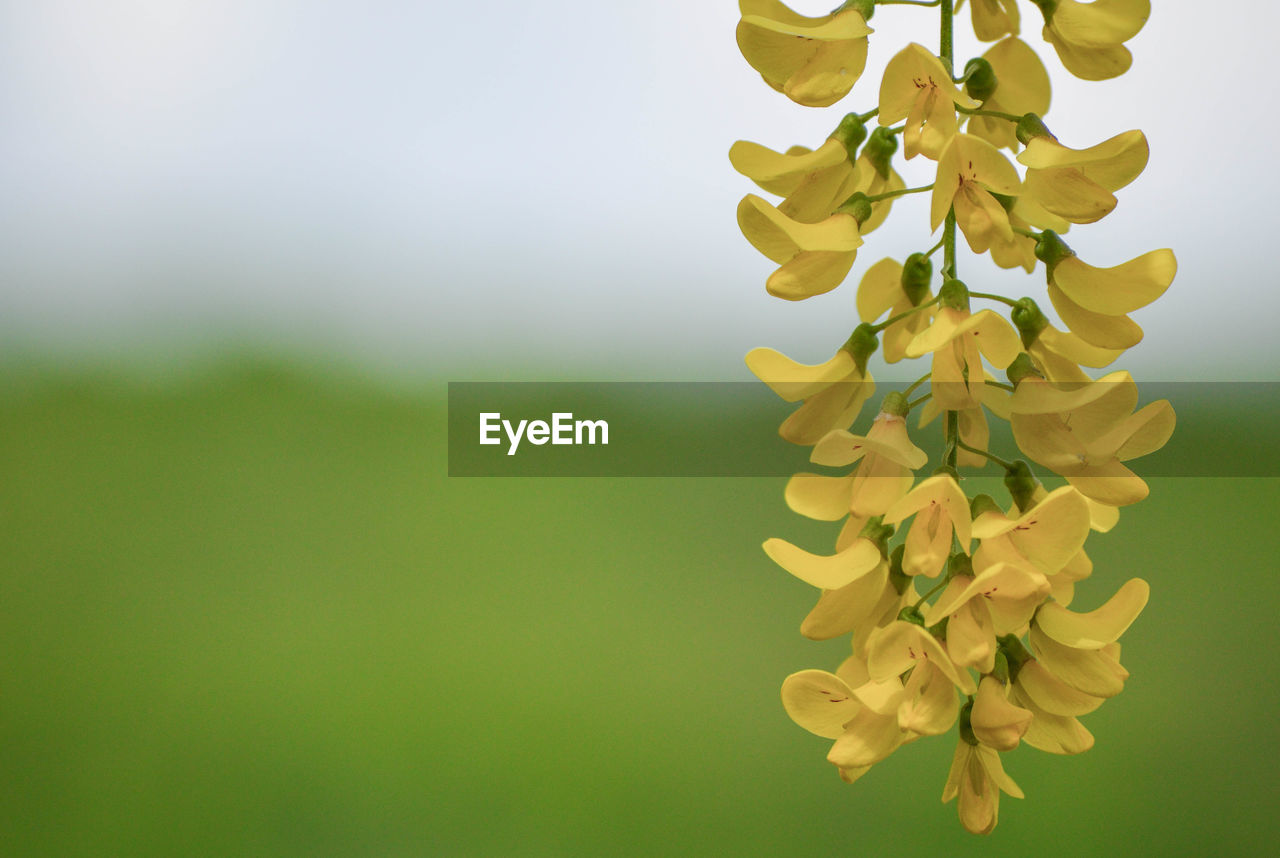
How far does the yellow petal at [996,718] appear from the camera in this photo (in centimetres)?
34

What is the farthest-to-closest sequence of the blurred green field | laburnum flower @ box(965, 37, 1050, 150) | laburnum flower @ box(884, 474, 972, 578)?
the blurred green field < laburnum flower @ box(965, 37, 1050, 150) < laburnum flower @ box(884, 474, 972, 578)

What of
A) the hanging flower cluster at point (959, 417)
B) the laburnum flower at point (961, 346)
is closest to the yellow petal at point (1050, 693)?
the hanging flower cluster at point (959, 417)

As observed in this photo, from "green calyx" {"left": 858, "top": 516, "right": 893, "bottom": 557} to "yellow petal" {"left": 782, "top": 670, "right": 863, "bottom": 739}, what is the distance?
55 millimetres

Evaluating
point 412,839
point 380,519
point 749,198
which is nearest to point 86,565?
point 380,519

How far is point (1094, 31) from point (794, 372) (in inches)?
7.2

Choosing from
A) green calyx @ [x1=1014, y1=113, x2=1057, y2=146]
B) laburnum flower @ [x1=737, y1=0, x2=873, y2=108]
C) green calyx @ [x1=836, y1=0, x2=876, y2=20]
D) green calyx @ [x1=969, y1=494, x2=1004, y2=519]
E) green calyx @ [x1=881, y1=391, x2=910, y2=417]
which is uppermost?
green calyx @ [x1=836, y1=0, x2=876, y2=20]

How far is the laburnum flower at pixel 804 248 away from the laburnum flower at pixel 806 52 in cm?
5

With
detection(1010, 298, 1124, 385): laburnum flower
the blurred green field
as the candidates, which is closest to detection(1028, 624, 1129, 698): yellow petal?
detection(1010, 298, 1124, 385): laburnum flower

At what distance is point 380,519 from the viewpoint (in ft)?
5.21

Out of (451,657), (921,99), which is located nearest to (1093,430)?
(921,99)

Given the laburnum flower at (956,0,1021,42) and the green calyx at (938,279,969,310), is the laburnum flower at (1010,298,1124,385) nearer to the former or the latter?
the green calyx at (938,279,969,310)

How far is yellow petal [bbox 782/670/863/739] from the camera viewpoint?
1.15 ft

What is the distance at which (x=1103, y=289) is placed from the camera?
14.0 inches

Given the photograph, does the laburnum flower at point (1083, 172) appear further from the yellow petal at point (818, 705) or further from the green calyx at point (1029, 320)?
the yellow petal at point (818, 705)
